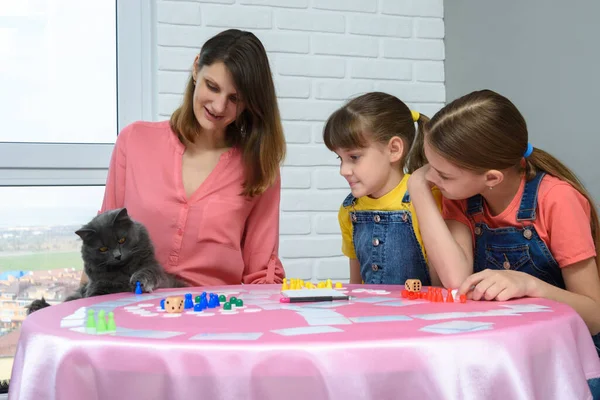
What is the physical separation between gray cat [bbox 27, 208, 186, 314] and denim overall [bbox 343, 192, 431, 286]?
0.59 metres

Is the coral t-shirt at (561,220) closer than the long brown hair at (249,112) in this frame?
Yes

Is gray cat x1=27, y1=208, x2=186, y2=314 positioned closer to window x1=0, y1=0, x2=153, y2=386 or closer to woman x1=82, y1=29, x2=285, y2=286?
woman x1=82, y1=29, x2=285, y2=286

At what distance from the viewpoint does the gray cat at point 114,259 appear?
1373 millimetres

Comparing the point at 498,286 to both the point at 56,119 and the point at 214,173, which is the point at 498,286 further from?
the point at 56,119

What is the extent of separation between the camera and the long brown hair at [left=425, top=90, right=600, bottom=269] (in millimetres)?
1354

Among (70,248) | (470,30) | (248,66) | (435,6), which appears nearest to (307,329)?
(248,66)

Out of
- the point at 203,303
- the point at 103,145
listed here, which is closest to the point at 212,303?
the point at 203,303

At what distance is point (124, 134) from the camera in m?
1.84

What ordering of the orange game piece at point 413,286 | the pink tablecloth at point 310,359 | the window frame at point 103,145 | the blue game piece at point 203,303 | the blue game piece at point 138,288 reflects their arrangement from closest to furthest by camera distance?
the pink tablecloth at point 310,359
the blue game piece at point 203,303
the orange game piece at point 413,286
the blue game piece at point 138,288
the window frame at point 103,145

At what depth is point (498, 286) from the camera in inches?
44.7

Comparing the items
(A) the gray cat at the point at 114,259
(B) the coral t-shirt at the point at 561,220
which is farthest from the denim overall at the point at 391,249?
(A) the gray cat at the point at 114,259

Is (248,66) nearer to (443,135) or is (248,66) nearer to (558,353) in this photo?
(443,135)

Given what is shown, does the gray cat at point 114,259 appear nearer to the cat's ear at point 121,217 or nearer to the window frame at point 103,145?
the cat's ear at point 121,217

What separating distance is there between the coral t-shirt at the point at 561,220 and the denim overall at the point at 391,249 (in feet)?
0.97
